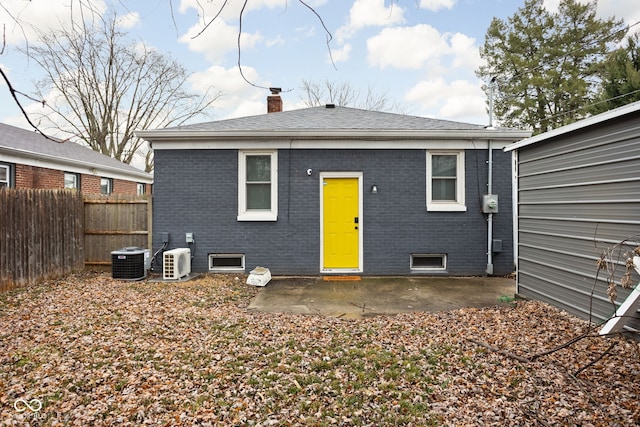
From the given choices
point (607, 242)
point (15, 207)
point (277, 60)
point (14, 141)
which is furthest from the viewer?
point (14, 141)

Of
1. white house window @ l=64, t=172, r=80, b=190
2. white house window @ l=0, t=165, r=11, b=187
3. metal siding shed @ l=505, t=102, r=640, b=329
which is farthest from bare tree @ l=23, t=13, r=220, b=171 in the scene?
metal siding shed @ l=505, t=102, r=640, b=329

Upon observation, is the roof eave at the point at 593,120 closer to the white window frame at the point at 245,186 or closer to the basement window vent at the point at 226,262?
the white window frame at the point at 245,186

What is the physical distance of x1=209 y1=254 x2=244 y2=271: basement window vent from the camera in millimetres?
7617

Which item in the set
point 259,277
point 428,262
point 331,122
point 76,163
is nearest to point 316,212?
point 259,277

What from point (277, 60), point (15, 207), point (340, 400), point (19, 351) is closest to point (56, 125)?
point (15, 207)

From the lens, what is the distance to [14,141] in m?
10.4

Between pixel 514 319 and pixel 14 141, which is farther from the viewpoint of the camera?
pixel 14 141

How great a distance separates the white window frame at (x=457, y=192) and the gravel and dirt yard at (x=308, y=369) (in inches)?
116

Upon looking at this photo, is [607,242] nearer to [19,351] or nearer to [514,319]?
[514,319]

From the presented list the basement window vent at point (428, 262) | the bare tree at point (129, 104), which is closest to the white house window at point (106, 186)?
the bare tree at point (129, 104)

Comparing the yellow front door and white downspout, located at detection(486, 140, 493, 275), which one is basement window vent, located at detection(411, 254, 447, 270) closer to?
white downspout, located at detection(486, 140, 493, 275)

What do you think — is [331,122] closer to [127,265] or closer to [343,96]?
[127,265]

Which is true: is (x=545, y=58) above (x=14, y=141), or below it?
above

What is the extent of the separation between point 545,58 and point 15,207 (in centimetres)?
2239
